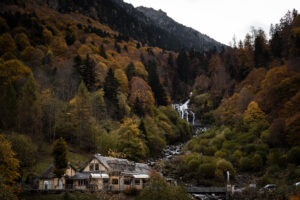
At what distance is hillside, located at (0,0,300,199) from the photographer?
4934 cm

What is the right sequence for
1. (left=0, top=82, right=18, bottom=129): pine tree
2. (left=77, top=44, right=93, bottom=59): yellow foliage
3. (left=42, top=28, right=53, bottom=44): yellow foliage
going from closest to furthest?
(left=0, top=82, right=18, bottom=129): pine tree, (left=77, top=44, right=93, bottom=59): yellow foliage, (left=42, top=28, right=53, bottom=44): yellow foliage

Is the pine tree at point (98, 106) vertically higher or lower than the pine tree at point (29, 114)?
higher

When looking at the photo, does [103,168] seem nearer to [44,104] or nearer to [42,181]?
[42,181]

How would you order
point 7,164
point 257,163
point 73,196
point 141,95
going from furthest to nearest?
point 141,95 → point 257,163 → point 73,196 → point 7,164

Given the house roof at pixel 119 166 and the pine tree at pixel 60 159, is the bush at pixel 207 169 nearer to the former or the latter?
the house roof at pixel 119 166

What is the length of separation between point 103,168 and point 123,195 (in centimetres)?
596

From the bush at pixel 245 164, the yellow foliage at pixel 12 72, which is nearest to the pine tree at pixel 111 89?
the yellow foliage at pixel 12 72

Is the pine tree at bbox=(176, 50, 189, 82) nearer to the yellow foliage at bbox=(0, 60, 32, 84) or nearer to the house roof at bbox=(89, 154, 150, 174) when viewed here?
the yellow foliage at bbox=(0, 60, 32, 84)

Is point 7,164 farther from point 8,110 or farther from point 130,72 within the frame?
point 130,72

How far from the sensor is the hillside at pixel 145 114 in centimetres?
4934

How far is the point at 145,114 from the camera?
81250 mm

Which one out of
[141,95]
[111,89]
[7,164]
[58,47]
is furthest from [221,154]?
[58,47]

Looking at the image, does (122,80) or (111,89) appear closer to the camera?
(111,89)

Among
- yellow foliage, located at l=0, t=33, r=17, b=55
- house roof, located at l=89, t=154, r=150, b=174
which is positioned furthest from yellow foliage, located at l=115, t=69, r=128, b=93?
house roof, located at l=89, t=154, r=150, b=174
